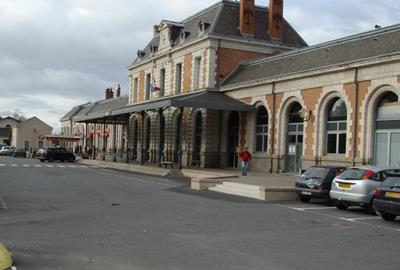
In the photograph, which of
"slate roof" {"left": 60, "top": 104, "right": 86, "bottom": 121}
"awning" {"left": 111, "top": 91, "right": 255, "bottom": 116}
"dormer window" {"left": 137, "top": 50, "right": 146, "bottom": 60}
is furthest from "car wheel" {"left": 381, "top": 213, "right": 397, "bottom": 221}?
"slate roof" {"left": 60, "top": 104, "right": 86, "bottom": 121}

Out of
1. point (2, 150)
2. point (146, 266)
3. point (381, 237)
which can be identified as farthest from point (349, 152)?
point (2, 150)

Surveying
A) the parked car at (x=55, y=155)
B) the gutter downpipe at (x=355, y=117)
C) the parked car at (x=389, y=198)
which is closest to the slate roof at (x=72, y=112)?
the parked car at (x=55, y=155)

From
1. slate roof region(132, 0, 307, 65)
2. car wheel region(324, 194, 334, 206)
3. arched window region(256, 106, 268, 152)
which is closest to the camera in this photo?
car wheel region(324, 194, 334, 206)

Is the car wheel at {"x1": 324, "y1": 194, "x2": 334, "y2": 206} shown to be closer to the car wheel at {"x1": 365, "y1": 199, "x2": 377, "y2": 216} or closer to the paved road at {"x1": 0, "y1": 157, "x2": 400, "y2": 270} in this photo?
the paved road at {"x1": 0, "y1": 157, "x2": 400, "y2": 270}

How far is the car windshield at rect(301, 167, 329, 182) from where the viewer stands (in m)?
19.3

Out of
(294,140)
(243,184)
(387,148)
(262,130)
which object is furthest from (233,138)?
(243,184)

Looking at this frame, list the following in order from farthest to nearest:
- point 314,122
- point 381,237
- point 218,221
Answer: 1. point 314,122
2. point 218,221
3. point 381,237

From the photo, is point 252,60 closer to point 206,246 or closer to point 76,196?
point 76,196

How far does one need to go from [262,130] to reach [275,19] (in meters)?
11.8

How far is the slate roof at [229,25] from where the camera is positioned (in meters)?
42.2

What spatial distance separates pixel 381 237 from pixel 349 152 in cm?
1589

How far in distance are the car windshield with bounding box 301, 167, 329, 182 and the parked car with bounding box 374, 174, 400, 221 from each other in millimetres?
4407

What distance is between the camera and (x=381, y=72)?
25438 mm

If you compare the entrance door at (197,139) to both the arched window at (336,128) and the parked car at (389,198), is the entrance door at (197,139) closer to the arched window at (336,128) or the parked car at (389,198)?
the arched window at (336,128)
